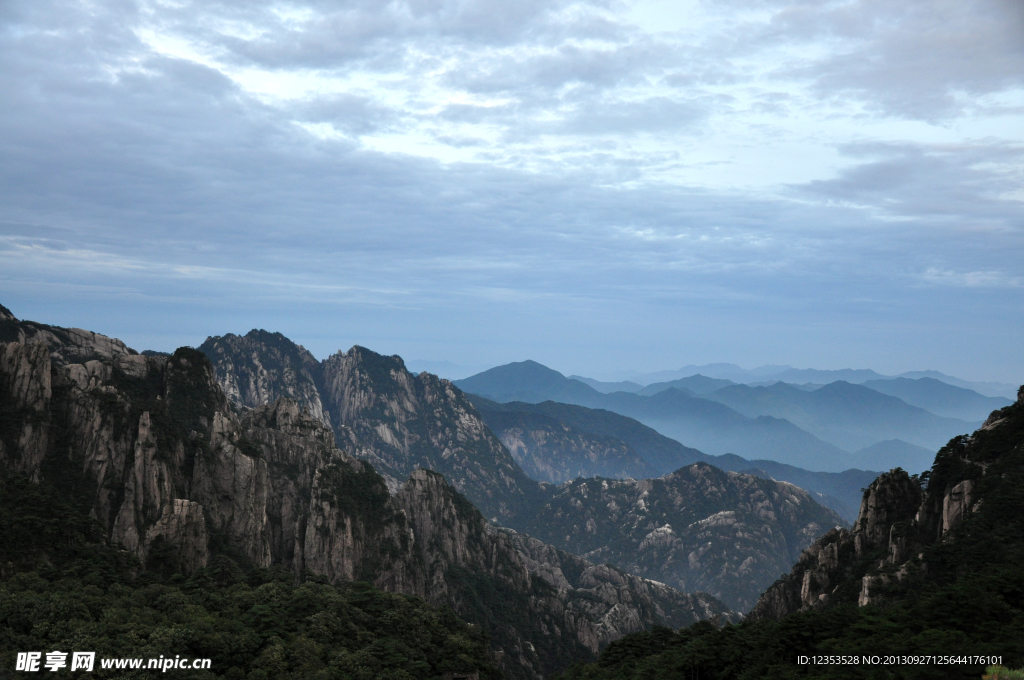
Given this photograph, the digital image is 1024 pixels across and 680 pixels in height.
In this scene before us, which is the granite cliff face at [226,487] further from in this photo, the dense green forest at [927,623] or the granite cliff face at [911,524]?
the granite cliff face at [911,524]

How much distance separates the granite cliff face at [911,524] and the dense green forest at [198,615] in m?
49.8

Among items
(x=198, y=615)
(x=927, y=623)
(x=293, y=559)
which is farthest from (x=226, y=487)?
(x=927, y=623)

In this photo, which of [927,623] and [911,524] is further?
[911,524]

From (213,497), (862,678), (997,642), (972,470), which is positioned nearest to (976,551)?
(972,470)

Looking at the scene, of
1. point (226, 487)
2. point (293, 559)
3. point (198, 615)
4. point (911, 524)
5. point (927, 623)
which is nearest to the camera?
point (927, 623)

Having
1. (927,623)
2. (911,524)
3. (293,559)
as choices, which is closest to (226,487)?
(293,559)

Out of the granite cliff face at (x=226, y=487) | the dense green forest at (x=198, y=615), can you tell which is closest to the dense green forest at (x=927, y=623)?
the dense green forest at (x=198, y=615)

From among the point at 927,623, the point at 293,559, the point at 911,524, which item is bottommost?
the point at 293,559

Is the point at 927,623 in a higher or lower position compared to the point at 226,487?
lower

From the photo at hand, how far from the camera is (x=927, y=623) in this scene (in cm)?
6881

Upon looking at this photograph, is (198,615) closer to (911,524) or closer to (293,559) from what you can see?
(293,559)

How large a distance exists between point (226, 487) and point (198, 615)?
5049 cm

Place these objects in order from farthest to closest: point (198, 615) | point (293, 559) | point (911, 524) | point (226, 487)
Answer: point (293, 559), point (226, 487), point (911, 524), point (198, 615)

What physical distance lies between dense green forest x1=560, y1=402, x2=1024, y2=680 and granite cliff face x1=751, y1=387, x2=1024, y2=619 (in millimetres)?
257
